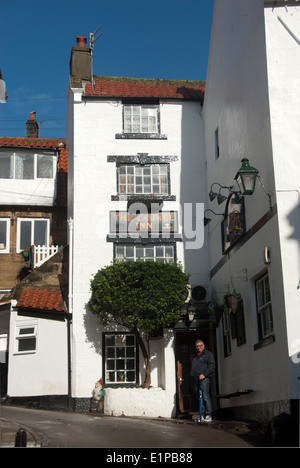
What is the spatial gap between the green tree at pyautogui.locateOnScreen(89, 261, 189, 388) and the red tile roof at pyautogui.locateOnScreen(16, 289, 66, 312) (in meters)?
1.28

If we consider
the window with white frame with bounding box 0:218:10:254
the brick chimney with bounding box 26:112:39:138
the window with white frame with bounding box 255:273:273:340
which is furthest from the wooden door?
the brick chimney with bounding box 26:112:39:138

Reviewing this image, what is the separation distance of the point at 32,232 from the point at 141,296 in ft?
24.8

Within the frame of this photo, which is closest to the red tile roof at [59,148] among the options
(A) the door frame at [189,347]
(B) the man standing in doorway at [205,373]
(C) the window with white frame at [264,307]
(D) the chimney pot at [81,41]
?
(D) the chimney pot at [81,41]

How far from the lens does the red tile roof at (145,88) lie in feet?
67.1

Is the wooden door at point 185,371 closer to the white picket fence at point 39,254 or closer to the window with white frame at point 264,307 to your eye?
the window with white frame at point 264,307

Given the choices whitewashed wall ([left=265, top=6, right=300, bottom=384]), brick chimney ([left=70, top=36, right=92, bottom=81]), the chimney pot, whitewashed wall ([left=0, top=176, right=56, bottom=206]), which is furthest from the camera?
whitewashed wall ([left=0, top=176, right=56, bottom=206])

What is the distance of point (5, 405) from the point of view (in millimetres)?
16984

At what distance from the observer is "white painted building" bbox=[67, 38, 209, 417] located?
58.4ft

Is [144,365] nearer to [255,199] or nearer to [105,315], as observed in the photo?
[105,315]

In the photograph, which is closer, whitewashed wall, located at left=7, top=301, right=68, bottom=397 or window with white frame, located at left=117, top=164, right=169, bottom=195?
whitewashed wall, located at left=7, top=301, right=68, bottom=397

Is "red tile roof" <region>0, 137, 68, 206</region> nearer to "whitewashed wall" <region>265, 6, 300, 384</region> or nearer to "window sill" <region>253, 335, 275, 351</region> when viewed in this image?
"window sill" <region>253, 335, 275, 351</region>

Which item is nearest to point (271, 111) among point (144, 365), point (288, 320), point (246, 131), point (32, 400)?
point (246, 131)

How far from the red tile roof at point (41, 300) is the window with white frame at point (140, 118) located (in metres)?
6.03
